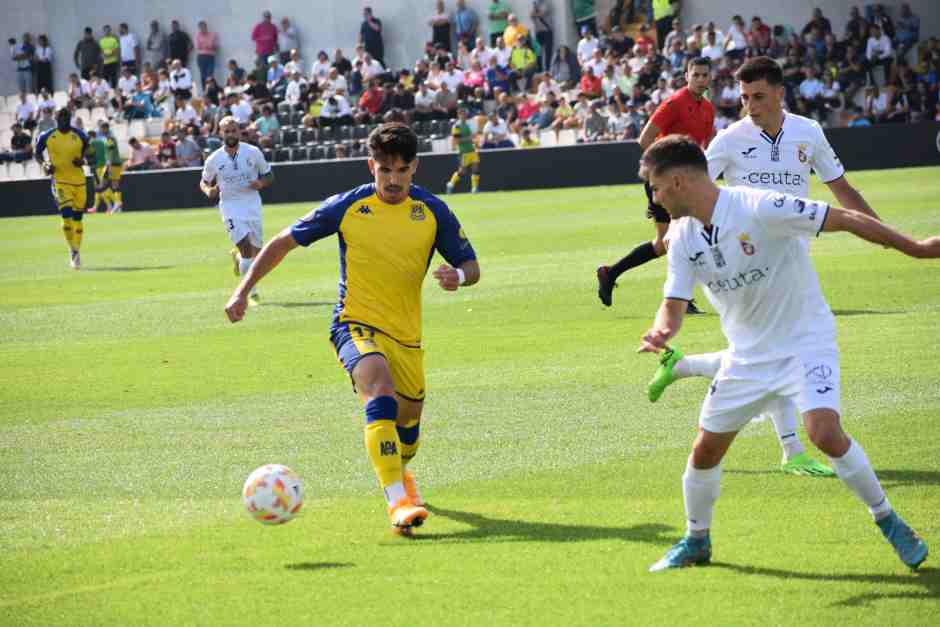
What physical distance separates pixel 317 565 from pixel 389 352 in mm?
1391

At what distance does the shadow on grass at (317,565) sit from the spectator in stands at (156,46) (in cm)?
4581

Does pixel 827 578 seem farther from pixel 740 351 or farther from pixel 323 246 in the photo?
pixel 323 246

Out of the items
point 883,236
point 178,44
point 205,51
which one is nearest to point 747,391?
point 883,236

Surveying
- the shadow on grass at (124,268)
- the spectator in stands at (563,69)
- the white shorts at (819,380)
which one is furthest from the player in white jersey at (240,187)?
the spectator in stands at (563,69)

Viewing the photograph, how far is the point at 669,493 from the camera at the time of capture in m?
7.88

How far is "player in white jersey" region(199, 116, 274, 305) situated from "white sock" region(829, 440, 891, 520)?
14.1 m

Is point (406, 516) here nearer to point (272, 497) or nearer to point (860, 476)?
point (272, 497)

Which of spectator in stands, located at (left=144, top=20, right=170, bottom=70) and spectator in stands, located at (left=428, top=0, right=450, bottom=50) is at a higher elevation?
spectator in stands, located at (left=428, top=0, right=450, bottom=50)

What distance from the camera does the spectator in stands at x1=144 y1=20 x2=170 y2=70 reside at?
Result: 50938 millimetres

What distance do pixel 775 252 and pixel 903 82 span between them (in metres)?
29.5

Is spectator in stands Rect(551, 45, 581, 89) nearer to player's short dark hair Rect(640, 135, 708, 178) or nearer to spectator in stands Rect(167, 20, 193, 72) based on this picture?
spectator in stands Rect(167, 20, 193, 72)

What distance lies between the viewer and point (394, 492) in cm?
727

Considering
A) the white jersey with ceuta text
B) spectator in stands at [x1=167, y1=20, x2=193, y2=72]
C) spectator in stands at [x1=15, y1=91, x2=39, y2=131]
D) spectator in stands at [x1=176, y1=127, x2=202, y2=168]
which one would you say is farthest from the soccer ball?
spectator in stands at [x1=15, y1=91, x2=39, y2=131]

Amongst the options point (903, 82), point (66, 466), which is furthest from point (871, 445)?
point (903, 82)
